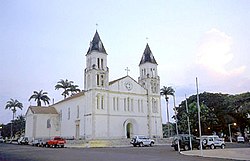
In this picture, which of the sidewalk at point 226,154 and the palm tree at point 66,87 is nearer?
the sidewalk at point 226,154

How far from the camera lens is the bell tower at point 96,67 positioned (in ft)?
171

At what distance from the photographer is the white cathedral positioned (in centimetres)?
5100

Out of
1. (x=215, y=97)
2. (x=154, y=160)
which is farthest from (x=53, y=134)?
(x=154, y=160)

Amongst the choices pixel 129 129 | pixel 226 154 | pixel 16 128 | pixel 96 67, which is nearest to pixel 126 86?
pixel 96 67

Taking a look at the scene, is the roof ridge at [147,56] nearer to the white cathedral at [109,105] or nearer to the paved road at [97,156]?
the white cathedral at [109,105]

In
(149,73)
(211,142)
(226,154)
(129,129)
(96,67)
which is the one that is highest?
(149,73)

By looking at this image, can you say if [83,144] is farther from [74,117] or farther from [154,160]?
[154,160]

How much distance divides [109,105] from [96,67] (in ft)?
24.3

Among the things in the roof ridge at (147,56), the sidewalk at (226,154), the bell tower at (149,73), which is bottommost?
the sidewalk at (226,154)

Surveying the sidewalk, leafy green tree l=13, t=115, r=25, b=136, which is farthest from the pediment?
leafy green tree l=13, t=115, r=25, b=136

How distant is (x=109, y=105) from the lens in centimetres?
5238

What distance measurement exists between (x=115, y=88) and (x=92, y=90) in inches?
198

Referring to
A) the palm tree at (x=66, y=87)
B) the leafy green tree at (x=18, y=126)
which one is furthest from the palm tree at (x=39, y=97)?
the leafy green tree at (x=18, y=126)

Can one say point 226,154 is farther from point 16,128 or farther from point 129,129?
point 16,128
